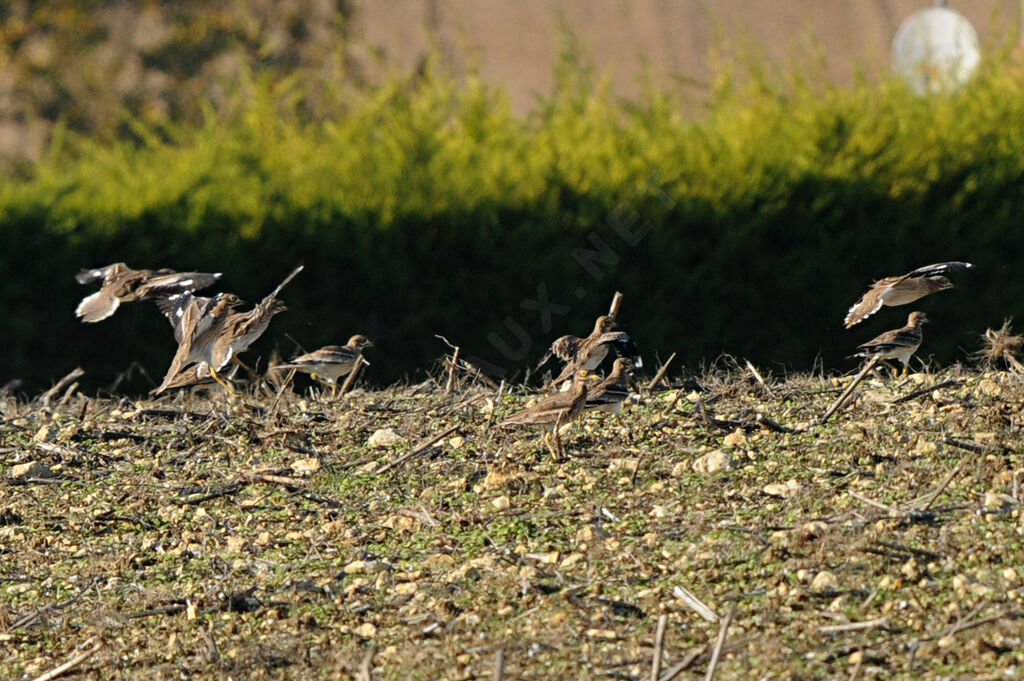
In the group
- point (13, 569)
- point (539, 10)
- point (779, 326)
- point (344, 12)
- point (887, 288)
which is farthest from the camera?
point (539, 10)

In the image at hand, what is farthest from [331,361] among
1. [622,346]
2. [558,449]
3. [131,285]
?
[558,449]

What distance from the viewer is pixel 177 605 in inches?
201

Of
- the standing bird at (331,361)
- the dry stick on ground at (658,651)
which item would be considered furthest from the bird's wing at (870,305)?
the dry stick on ground at (658,651)

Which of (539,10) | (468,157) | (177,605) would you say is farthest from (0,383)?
(539,10)

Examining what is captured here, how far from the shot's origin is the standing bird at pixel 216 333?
7.00 meters

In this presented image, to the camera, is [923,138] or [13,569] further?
[923,138]

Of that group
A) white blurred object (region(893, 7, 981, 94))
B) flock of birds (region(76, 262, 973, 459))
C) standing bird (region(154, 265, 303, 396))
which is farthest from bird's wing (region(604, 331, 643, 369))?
white blurred object (region(893, 7, 981, 94))

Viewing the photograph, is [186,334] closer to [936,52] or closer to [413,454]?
[413,454]

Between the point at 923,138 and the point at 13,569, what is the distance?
8.28 metres

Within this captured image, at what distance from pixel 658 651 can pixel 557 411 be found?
185cm

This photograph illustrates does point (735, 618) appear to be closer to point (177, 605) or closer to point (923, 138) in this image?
point (177, 605)

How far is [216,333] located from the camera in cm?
707

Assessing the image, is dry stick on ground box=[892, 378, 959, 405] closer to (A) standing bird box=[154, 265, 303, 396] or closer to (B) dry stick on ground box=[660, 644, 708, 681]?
(B) dry stick on ground box=[660, 644, 708, 681]

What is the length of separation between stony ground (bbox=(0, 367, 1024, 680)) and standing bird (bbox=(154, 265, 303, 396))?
293mm
